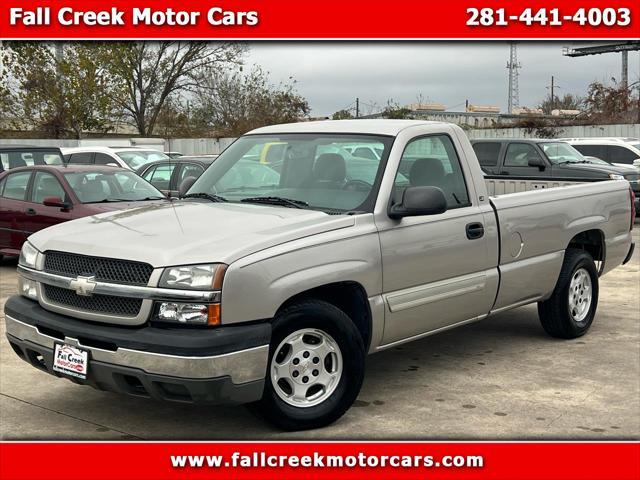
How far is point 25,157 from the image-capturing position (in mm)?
15117

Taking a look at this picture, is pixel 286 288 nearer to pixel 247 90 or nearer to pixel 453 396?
pixel 453 396

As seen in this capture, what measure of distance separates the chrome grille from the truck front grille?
4.0 inches

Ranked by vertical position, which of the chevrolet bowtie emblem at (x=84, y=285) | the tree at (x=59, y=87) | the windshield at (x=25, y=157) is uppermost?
the tree at (x=59, y=87)

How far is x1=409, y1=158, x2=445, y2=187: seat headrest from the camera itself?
5.94 m

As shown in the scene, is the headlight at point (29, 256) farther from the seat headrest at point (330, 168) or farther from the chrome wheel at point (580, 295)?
the chrome wheel at point (580, 295)

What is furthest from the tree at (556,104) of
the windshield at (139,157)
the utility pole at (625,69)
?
the windshield at (139,157)

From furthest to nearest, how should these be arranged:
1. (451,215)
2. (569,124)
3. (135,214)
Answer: (569,124), (451,215), (135,214)

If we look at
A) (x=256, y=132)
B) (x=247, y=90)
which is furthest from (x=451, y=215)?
(x=247, y=90)

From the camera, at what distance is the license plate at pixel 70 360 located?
469 centimetres

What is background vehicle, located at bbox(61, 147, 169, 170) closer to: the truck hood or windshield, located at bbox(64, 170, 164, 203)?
windshield, located at bbox(64, 170, 164, 203)

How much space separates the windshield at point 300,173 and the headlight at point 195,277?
1.20 meters

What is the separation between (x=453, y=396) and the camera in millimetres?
5738

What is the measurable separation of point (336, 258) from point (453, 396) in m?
1.42

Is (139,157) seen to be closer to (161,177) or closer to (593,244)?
(161,177)
